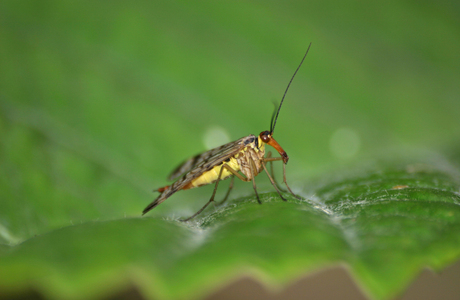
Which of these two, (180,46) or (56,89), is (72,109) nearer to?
(56,89)

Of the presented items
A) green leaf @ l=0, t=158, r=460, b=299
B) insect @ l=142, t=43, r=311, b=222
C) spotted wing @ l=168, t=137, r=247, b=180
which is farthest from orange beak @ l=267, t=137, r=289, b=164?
green leaf @ l=0, t=158, r=460, b=299

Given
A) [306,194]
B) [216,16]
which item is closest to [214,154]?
[306,194]

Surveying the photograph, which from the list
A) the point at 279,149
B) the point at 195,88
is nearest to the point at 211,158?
the point at 279,149

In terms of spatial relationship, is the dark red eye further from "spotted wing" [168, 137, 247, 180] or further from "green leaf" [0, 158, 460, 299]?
"green leaf" [0, 158, 460, 299]

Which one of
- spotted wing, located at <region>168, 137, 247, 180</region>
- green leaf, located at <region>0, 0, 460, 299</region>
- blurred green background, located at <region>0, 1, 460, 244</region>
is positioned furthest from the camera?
spotted wing, located at <region>168, 137, 247, 180</region>

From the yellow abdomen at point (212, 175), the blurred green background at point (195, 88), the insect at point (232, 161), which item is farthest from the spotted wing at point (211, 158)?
the blurred green background at point (195, 88)

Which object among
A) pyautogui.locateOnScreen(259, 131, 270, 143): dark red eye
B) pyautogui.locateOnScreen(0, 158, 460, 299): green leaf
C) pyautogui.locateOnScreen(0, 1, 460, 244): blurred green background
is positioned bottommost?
pyautogui.locateOnScreen(0, 158, 460, 299): green leaf

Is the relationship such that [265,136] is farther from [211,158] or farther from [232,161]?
[211,158]
